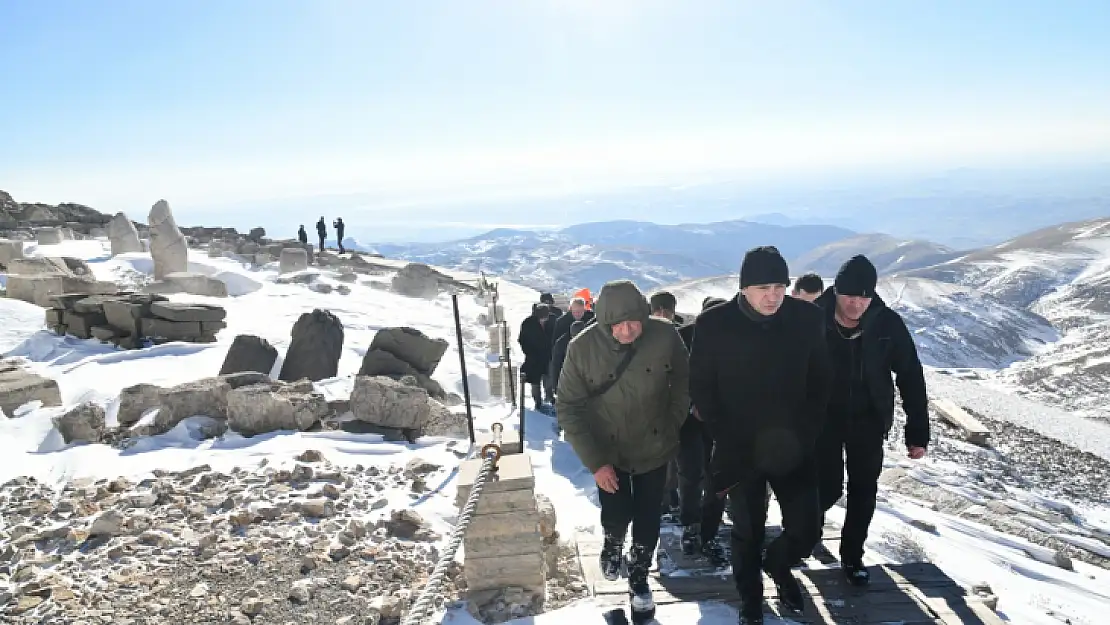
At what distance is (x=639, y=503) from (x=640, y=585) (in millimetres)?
439

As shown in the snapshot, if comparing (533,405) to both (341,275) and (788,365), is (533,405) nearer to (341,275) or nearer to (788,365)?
(788,365)

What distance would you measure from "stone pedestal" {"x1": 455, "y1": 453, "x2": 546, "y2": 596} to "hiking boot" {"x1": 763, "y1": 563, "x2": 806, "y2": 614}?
1.35 metres

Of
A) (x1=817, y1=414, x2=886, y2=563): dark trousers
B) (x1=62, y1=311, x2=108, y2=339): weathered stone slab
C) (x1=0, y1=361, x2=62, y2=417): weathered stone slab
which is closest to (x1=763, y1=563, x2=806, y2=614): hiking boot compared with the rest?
(x1=817, y1=414, x2=886, y2=563): dark trousers

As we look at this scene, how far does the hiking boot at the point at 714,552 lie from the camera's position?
4.11 metres

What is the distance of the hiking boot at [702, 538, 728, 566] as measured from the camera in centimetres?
411

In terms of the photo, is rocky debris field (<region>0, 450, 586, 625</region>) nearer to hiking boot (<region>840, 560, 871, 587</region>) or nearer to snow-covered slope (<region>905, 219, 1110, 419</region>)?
hiking boot (<region>840, 560, 871, 587</region>)

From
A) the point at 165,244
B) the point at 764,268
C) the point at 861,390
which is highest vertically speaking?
the point at 165,244

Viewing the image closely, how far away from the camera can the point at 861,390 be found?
12.5ft

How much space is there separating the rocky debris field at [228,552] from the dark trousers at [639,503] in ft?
2.67

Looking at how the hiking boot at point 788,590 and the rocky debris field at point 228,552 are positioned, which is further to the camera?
the rocky debris field at point 228,552

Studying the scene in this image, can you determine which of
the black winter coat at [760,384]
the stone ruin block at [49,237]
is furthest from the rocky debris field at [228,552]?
the stone ruin block at [49,237]

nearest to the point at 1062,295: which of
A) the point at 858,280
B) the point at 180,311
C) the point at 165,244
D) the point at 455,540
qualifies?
the point at 858,280

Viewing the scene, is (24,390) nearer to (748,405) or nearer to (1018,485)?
(748,405)

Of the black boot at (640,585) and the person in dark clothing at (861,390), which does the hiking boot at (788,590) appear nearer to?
the person in dark clothing at (861,390)
